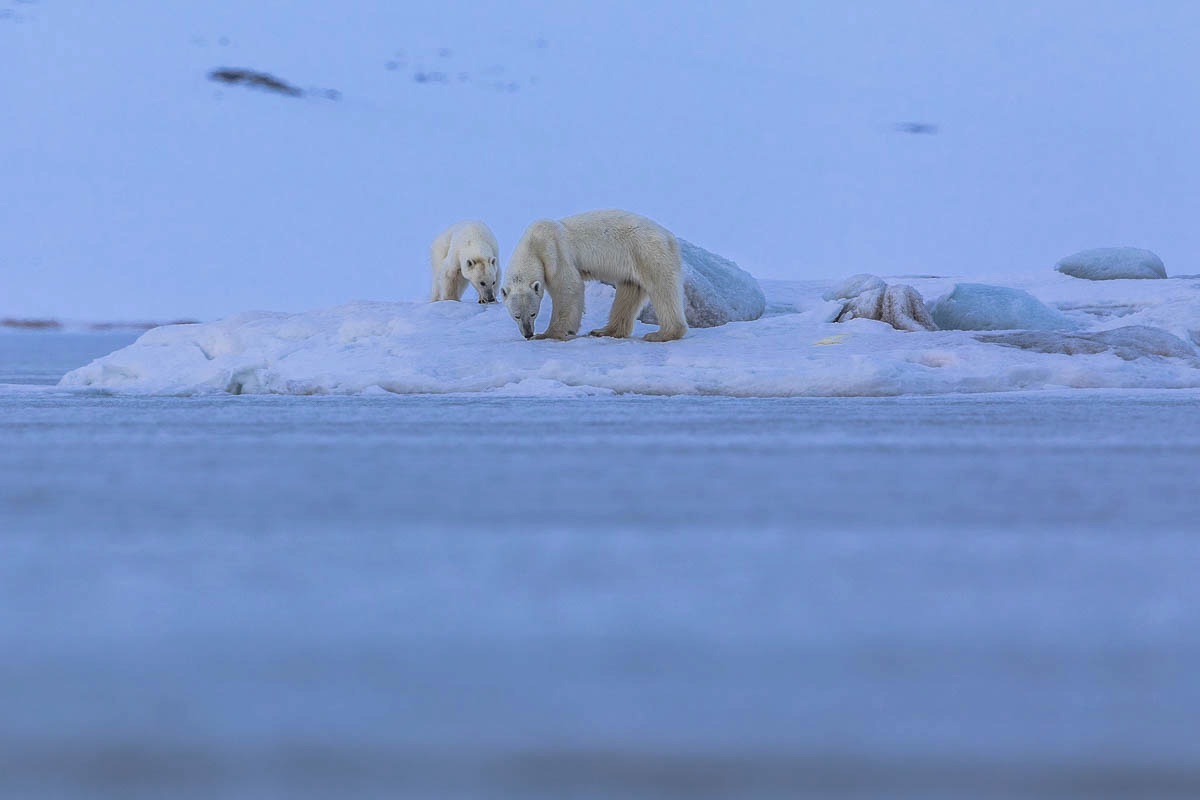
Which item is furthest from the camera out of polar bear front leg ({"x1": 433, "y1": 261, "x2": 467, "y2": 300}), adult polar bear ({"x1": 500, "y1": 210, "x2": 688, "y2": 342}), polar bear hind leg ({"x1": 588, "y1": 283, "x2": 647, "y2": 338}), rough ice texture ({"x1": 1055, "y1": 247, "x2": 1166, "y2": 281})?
rough ice texture ({"x1": 1055, "y1": 247, "x2": 1166, "y2": 281})

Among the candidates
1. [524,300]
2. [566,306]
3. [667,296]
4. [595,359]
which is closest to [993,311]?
[667,296]

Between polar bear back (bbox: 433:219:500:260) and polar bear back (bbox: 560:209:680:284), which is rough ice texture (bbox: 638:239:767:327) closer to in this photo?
polar bear back (bbox: 560:209:680:284)

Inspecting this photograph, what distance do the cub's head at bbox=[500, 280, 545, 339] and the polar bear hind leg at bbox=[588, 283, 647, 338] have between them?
0.71m

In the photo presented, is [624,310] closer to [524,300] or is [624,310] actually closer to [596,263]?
[596,263]

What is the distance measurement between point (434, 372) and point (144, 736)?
16.5ft

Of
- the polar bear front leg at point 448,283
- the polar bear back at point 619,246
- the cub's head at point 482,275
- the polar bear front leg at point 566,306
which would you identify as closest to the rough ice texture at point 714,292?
the polar bear back at point 619,246

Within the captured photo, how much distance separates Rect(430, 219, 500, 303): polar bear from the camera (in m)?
9.22

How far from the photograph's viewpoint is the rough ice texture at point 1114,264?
1374cm

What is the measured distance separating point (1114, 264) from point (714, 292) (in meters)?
7.52

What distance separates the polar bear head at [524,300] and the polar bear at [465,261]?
7.59 ft

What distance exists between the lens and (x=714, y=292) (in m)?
8.73

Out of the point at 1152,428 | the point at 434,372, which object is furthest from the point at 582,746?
the point at 434,372

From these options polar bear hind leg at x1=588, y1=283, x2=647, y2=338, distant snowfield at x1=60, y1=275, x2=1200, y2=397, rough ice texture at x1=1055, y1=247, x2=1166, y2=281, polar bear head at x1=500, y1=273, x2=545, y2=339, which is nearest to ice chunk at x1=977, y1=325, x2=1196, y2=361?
distant snowfield at x1=60, y1=275, x2=1200, y2=397

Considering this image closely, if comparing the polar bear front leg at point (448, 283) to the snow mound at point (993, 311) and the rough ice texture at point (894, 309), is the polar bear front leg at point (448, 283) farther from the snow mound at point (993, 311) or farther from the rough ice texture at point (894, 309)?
the snow mound at point (993, 311)
